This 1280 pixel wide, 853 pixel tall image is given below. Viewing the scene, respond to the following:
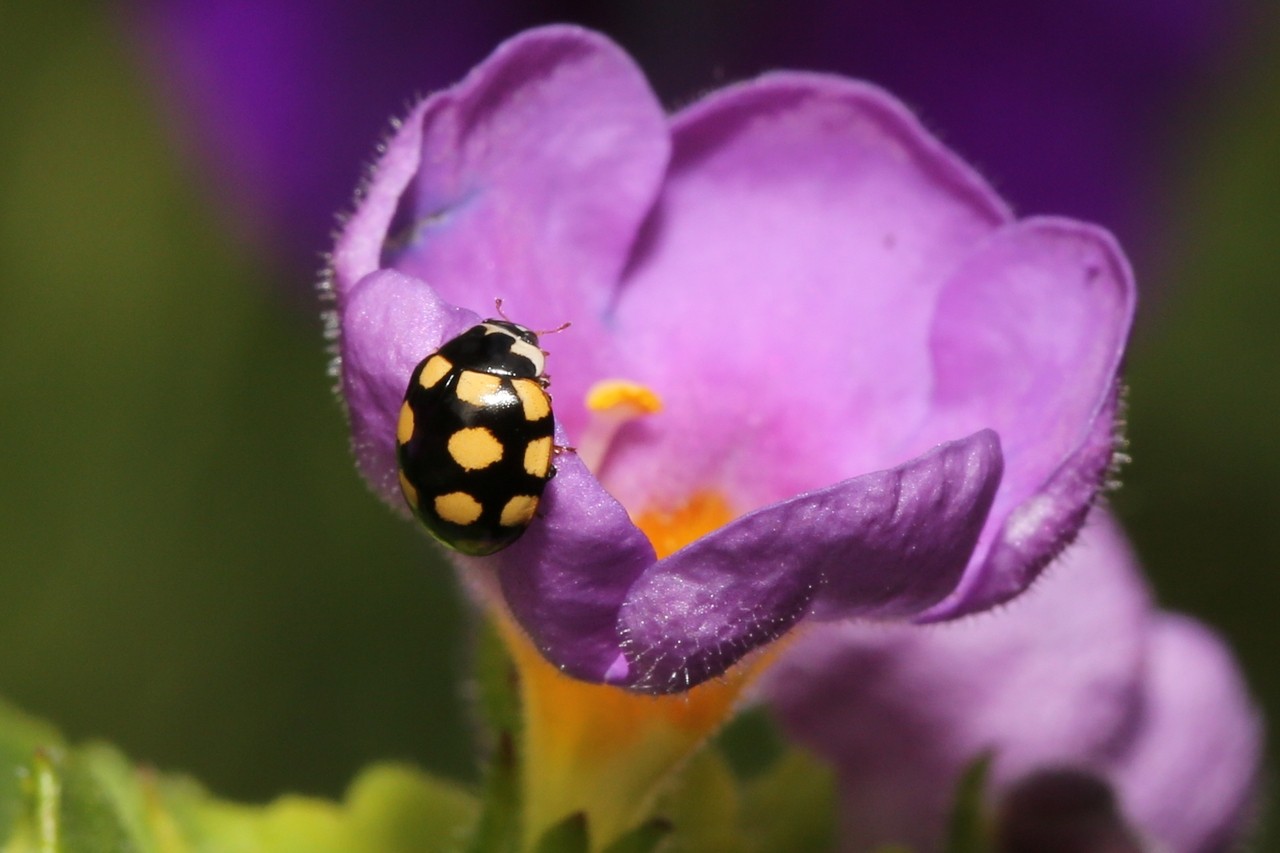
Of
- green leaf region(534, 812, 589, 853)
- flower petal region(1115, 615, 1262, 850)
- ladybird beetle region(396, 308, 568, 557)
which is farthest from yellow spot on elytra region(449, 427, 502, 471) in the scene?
flower petal region(1115, 615, 1262, 850)

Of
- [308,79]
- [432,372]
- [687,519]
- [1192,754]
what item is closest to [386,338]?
[432,372]

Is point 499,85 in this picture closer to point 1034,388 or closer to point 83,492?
point 1034,388

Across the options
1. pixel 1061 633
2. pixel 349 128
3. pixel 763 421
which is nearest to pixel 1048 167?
pixel 349 128

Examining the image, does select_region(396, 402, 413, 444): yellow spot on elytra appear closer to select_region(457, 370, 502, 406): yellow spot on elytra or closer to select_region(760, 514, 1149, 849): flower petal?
select_region(457, 370, 502, 406): yellow spot on elytra

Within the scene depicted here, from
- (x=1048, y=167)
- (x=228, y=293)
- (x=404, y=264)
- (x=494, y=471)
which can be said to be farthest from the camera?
(x=228, y=293)

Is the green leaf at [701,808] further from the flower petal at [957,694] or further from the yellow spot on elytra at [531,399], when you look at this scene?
the yellow spot on elytra at [531,399]

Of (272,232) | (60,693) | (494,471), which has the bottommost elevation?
(60,693)

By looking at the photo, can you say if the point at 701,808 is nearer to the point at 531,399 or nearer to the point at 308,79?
the point at 531,399
